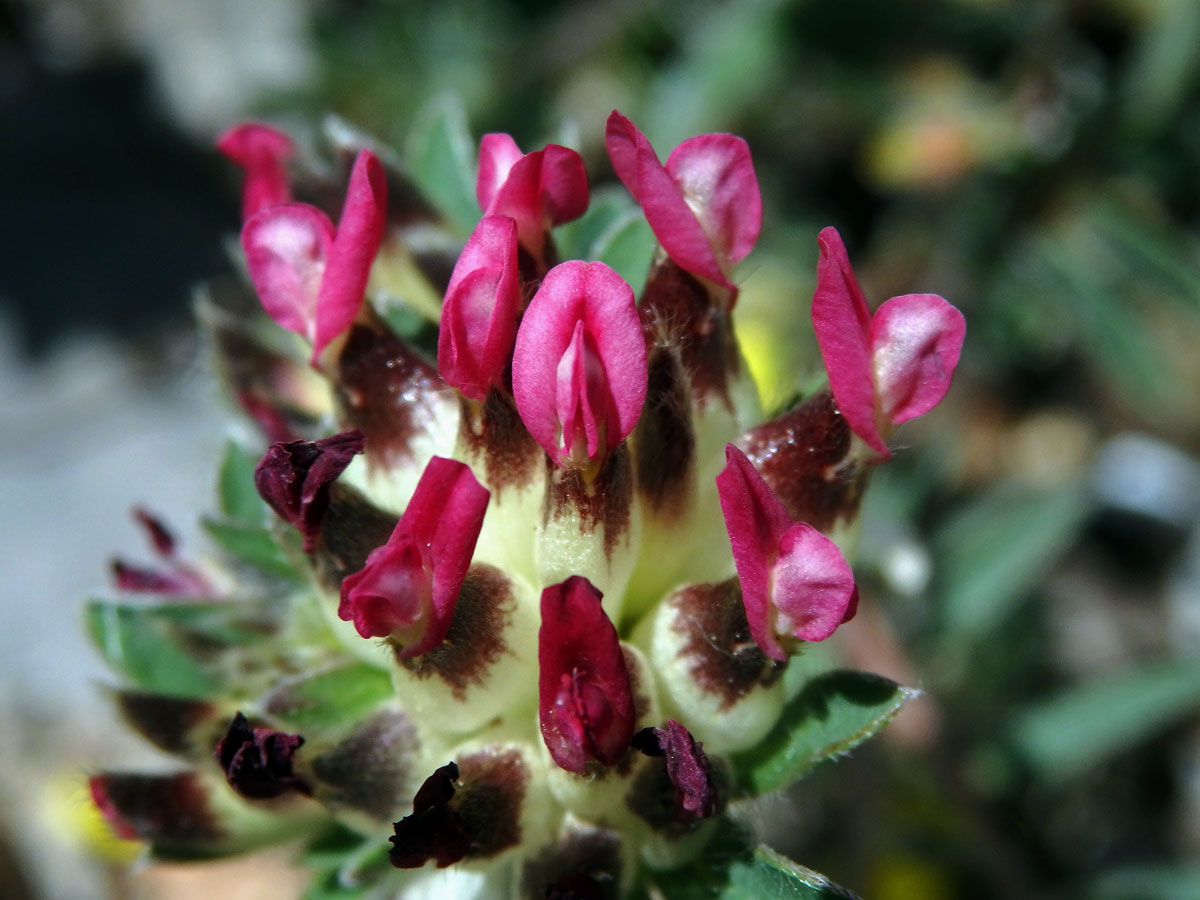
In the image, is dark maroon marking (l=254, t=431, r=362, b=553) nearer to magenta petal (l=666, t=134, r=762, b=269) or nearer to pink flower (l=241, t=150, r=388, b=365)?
pink flower (l=241, t=150, r=388, b=365)

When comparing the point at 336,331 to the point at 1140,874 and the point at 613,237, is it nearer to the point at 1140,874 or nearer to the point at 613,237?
the point at 613,237

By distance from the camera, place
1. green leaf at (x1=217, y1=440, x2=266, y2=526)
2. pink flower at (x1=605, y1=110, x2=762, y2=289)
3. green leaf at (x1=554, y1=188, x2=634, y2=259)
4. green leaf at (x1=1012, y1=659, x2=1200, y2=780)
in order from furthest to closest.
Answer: green leaf at (x1=1012, y1=659, x2=1200, y2=780) → green leaf at (x1=554, y1=188, x2=634, y2=259) → green leaf at (x1=217, y1=440, x2=266, y2=526) → pink flower at (x1=605, y1=110, x2=762, y2=289)

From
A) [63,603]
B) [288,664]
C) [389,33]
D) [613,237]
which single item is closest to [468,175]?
[613,237]

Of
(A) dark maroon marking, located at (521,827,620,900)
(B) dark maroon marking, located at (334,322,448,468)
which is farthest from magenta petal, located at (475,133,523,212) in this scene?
(A) dark maroon marking, located at (521,827,620,900)

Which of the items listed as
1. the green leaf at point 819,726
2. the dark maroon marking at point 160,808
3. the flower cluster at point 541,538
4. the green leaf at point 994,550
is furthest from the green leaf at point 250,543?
the green leaf at point 994,550

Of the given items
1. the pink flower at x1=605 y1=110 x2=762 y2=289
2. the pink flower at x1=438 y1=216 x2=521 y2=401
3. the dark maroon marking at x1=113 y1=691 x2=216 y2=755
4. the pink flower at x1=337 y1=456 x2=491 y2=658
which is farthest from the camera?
the dark maroon marking at x1=113 y1=691 x2=216 y2=755

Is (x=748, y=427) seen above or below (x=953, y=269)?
above
